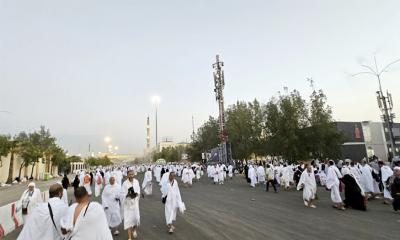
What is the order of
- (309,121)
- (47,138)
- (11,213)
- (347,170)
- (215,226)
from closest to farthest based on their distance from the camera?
(215,226) < (11,213) < (347,170) < (309,121) < (47,138)

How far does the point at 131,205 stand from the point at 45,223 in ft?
12.0

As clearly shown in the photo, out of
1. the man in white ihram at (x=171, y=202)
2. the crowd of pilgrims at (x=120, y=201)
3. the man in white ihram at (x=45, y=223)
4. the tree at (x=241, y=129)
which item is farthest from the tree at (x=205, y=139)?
the man in white ihram at (x=45, y=223)

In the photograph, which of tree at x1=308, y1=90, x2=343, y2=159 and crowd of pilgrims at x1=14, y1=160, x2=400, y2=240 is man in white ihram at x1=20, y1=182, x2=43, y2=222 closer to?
crowd of pilgrims at x1=14, y1=160, x2=400, y2=240

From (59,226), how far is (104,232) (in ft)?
2.44

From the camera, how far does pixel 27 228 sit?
4285mm

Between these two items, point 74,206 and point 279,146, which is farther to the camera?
point 279,146

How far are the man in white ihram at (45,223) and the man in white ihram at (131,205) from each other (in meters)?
3.45

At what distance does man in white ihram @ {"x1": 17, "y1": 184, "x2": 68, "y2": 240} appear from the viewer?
429 cm

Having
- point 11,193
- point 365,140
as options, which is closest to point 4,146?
point 11,193

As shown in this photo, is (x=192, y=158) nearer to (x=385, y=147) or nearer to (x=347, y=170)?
(x=385, y=147)

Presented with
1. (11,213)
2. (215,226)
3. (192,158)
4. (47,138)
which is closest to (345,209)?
(215,226)

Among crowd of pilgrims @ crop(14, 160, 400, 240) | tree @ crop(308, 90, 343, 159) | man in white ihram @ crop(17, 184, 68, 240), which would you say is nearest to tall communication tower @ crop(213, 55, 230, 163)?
tree @ crop(308, 90, 343, 159)

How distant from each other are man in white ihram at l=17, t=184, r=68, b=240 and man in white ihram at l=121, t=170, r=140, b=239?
3451 millimetres

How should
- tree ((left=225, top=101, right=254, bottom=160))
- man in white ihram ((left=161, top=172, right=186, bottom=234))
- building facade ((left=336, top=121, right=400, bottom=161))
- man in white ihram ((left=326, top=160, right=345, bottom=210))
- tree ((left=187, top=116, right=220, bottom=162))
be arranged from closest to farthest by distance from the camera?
man in white ihram ((left=161, top=172, right=186, bottom=234)) < man in white ihram ((left=326, top=160, right=345, bottom=210)) < tree ((left=225, top=101, right=254, bottom=160)) < building facade ((left=336, top=121, right=400, bottom=161)) < tree ((left=187, top=116, right=220, bottom=162))
